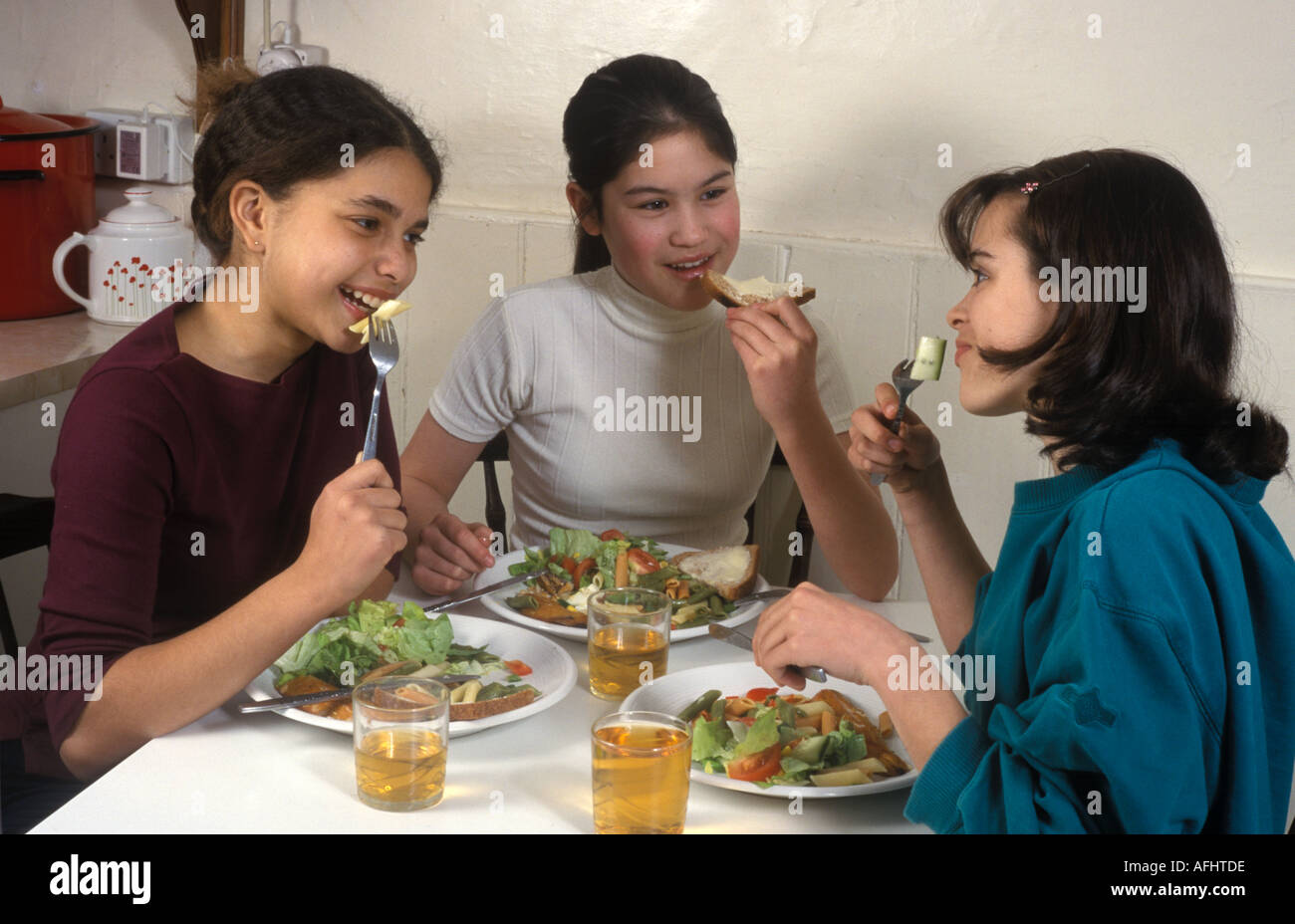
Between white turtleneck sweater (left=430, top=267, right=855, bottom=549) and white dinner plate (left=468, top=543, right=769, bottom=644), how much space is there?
1.18 feet

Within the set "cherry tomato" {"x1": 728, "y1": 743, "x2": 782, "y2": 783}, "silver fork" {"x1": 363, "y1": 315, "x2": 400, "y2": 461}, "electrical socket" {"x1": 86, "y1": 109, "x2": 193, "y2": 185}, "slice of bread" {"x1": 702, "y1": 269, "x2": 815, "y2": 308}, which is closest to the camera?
"cherry tomato" {"x1": 728, "y1": 743, "x2": 782, "y2": 783}

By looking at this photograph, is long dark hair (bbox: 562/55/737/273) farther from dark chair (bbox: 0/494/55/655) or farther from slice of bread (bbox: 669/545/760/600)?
dark chair (bbox: 0/494/55/655)

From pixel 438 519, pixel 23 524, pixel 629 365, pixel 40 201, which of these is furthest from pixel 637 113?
pixel 40 201

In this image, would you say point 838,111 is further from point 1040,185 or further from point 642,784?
point 642,784

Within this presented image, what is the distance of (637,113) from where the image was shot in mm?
1714

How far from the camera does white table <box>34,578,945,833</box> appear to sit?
905mm

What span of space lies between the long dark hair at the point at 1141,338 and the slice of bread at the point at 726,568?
0.42 metres

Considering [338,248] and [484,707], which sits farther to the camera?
[338,248]

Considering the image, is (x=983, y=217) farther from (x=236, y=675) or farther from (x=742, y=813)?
(x=236, y=675)

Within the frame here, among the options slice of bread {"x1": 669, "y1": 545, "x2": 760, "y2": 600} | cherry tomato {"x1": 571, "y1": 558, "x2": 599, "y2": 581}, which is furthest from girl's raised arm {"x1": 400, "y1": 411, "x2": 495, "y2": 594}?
slice of bread {"x1": 669, "y1": 545, "x2": 760, "y2": 600}

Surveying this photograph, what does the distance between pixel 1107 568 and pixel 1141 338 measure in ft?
0.87

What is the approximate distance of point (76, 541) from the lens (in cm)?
115
